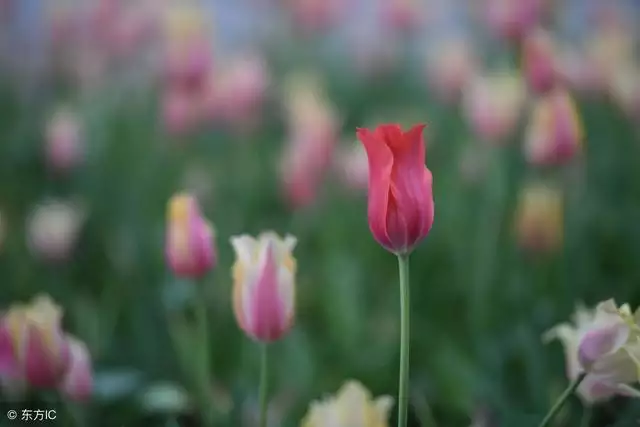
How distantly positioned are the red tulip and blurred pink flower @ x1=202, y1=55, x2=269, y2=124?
0.42 m

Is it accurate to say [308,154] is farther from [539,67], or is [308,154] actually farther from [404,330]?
[404,330]

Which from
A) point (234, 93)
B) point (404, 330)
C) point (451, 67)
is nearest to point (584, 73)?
point (451, 67)

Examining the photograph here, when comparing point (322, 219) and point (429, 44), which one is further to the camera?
point (429, 44)

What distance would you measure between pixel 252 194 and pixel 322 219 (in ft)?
0.30

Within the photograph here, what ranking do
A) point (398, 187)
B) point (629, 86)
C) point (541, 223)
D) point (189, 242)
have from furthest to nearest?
point (629, 86)
point (541, 223)
point (189, 242)
point (398, 187)

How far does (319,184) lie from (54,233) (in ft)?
0.90

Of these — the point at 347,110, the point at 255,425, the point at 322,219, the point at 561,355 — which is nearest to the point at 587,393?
the point at 561,355

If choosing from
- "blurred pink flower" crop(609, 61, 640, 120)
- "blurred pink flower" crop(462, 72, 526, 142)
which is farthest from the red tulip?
"blurred pink flower" crop(609, 61, 640, 120)

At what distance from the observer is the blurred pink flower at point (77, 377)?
59 centimetres

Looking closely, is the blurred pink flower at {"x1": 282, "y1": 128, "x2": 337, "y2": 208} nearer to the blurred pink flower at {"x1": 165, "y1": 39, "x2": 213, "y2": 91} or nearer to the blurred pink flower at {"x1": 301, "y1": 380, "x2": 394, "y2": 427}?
the blurred pink flower at {"x1": 165, "y1": 39, "x2": 213, "y2": 91}

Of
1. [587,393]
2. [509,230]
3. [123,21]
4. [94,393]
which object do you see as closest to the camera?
[587,393]

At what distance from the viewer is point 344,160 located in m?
0.87

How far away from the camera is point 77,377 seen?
0.60 metres

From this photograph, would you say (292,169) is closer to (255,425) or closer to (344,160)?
(344,160)
